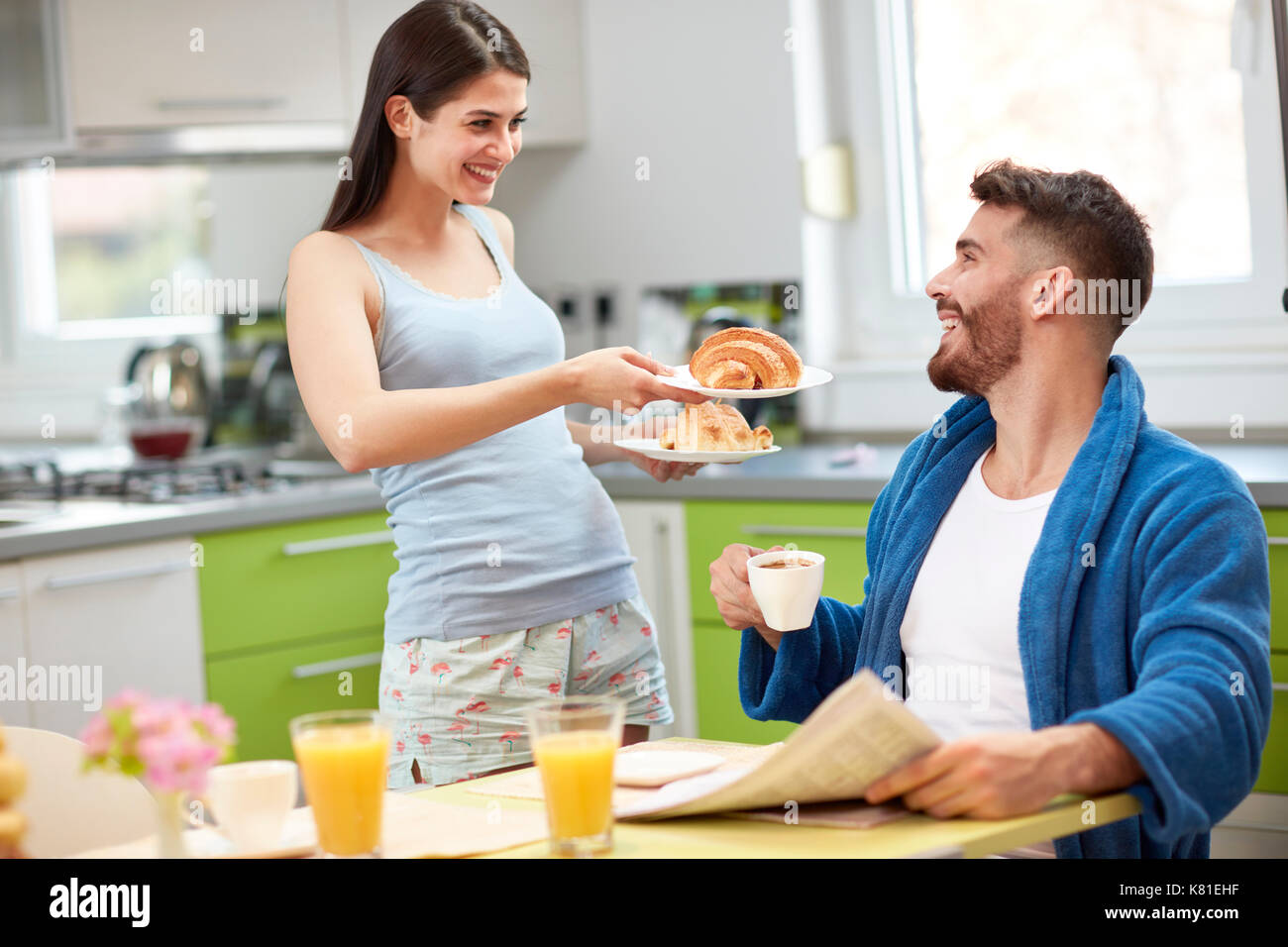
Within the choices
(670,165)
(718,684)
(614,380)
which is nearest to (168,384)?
(670,165)

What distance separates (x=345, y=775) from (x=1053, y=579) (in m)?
0.69

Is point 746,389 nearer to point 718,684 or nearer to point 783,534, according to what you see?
point 783,534

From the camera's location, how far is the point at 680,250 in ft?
11.2

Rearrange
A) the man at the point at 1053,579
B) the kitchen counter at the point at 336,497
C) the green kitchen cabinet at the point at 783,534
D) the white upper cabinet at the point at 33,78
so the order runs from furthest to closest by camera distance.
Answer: the white upper cabinet at the point at 33,78, the green kitchen cabinet at the point at 783,534, the kitchen counter at the point at 336,497, the man at the point at 1053,579

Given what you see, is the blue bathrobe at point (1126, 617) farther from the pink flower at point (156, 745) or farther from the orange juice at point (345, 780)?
the pink flower at point (156, 745)

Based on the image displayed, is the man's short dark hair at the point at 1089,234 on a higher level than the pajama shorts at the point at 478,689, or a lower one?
higher

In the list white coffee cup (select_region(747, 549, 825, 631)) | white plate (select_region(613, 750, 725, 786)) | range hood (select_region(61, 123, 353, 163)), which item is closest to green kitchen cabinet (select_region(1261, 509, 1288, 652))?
white coffee cup (select_region(747, 549, 825, 631))

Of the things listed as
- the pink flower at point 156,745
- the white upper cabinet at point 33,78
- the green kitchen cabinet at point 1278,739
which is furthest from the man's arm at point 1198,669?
the white upper cabinet at point 33,78

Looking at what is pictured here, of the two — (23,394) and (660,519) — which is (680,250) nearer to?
(660,519)

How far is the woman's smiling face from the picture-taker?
1.74m

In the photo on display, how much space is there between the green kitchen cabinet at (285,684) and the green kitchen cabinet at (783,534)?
0.62 meters

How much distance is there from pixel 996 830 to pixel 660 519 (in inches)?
71.5

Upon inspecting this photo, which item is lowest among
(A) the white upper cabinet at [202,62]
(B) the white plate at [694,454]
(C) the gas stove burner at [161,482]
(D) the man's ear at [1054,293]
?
(C) the gas stove burner at [161,482]

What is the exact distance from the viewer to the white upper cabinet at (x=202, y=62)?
10.0 ft
